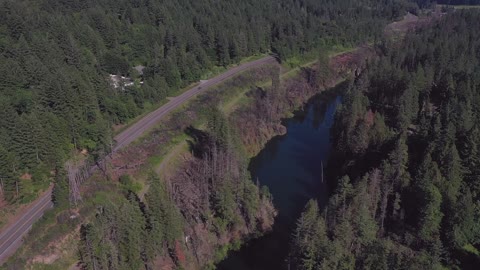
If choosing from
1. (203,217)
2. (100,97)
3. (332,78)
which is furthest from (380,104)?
(100,97)

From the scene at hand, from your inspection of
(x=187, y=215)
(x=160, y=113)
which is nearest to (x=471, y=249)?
(x=187, y=215)

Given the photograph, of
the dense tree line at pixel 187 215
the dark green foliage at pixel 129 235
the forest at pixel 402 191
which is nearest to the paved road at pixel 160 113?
the dense tree line at pixel 187 215

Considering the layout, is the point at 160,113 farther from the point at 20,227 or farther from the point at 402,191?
the point at 402,191

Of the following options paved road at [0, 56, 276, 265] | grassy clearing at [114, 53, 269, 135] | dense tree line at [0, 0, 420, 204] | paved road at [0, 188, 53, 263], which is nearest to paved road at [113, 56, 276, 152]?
paved road at [0, 56, 276, 265]

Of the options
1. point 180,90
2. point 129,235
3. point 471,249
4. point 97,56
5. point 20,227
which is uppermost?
point 97,56

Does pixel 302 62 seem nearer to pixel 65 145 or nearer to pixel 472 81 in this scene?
pixel 472 81

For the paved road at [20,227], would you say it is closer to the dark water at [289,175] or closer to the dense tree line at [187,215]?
the dense tree line at [187,215]

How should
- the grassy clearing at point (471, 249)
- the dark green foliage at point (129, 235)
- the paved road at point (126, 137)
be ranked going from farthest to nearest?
the grassy clearing at point (471, 249) → the paved road at point (126, 137) → the dark green foliage at point (129, 235)
